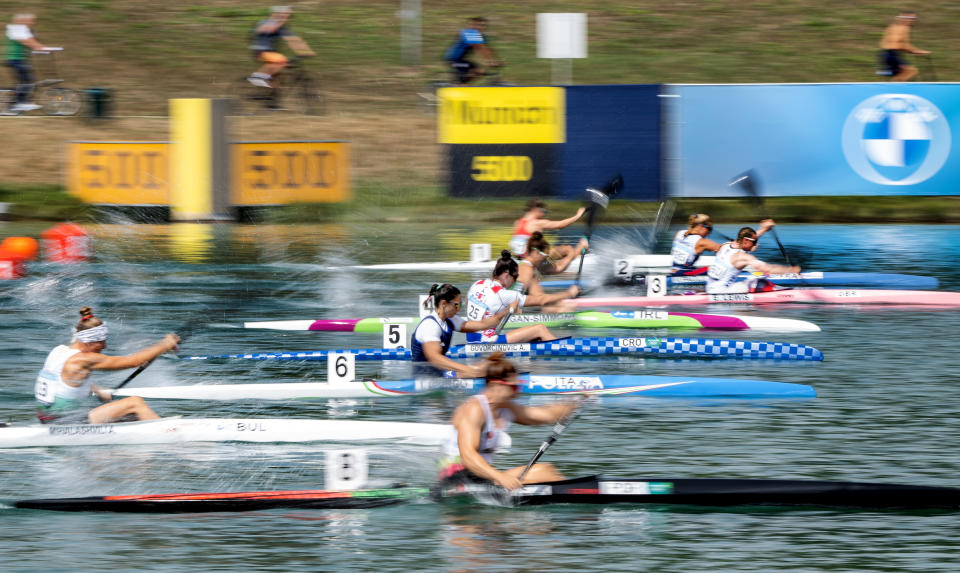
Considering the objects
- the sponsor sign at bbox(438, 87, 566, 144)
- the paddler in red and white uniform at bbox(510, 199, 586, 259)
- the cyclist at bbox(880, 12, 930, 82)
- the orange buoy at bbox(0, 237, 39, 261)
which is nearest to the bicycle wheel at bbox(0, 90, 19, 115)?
the orange buoy at bbox(0, 237, 39, 261)

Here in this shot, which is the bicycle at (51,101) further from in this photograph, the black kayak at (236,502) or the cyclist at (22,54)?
the black kayak at (236,502)

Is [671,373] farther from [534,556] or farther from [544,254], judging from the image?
[534,556]

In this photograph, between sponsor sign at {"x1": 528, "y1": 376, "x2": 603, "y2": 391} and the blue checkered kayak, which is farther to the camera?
the blue checkered kayak

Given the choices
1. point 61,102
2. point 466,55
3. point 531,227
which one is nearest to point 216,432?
point 531,227

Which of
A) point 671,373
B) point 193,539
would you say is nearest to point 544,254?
point 671,373

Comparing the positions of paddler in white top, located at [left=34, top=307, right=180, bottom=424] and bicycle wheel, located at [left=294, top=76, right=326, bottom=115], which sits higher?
bicycle wheel, located at [left=294, top=76, right=326, bottom=115]

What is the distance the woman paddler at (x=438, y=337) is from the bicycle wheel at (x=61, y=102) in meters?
18.4

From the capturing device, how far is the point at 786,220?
80.0 feet

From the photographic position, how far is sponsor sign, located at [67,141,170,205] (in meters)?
24.4

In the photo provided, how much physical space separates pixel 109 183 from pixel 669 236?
1037 centimetres

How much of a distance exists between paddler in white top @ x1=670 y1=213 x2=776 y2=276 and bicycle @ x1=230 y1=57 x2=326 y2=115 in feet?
39.5

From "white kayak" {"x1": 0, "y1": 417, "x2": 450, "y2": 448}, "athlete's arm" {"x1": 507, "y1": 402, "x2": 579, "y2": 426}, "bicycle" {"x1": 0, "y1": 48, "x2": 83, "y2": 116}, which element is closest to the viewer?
"athlete's arm" {"x1": 507, "y1": 402, "x2": 579, "y2": 426}

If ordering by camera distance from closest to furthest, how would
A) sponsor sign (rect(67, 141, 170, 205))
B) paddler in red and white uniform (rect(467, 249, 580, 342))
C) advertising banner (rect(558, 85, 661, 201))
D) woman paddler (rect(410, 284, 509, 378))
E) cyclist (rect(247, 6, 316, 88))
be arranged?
woman paddler (rect(410, 284, 509, 378)), paddler in red and white uniform (rect(467, 249, 580, 342)), advertising banner (rect(558, 85, 661, 201)), sponsor sign (rect(67, 141, 170, 205)), cyclist (rect(247, 6, 316, 88))

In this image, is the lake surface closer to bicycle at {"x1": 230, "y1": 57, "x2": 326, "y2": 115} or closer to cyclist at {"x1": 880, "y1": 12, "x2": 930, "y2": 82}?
cyclist at {"x1": 880, "y1": 12, "x2": 930, "y2": 82}
